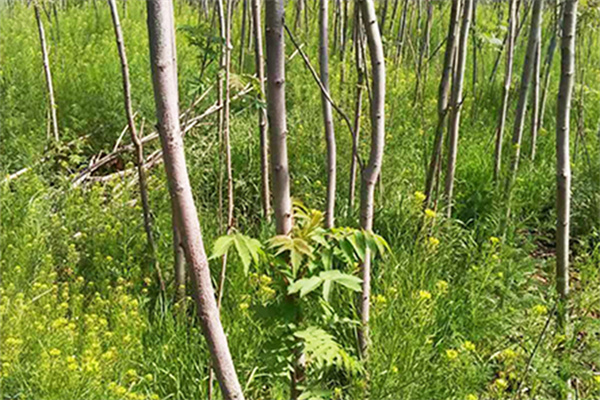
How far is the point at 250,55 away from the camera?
5.33m

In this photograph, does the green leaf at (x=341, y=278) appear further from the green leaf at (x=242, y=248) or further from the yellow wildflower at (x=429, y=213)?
the yellow wildflower at (x=429, y=213)

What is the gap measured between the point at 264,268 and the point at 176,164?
171 centimetres

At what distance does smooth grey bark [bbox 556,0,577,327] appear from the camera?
201 centimetres

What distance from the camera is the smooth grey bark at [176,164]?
0.78 meters

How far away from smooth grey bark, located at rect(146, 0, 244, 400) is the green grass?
22.4 inches

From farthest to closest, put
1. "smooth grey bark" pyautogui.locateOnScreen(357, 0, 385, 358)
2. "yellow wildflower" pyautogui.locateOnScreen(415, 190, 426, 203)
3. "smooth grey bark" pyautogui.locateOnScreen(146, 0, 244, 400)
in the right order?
1. "yellow wildflower" pyautogui.locateOnScreen(415, 190, 426, 203)
2. "smooth grey bark" pyautogui.locateOnScreen(357, 0, 385, 358)
3. "smooth grey bark" pyautogui.locateOnScreen(146, 0, 244, 400)

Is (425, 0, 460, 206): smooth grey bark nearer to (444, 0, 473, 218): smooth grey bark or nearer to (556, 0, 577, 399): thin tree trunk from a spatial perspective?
(444, 0, 473, 218): smooth grey bark

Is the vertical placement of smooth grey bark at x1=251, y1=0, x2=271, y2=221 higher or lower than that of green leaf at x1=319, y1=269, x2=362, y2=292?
higher

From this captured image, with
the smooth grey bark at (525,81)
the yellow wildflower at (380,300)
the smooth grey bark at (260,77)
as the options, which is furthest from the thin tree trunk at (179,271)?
the smooth grey bark at (525,81)

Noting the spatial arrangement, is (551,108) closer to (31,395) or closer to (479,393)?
(479,393)

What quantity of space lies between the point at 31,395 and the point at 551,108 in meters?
4.44

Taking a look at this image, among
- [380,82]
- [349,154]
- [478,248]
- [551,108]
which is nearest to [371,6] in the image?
[380,82]

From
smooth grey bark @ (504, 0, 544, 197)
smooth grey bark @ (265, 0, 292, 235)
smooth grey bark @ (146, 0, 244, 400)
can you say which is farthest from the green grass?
smooth grey bark @ (146, 0, 244, 400)

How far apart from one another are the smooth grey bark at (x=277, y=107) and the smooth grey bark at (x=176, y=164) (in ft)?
1.60
